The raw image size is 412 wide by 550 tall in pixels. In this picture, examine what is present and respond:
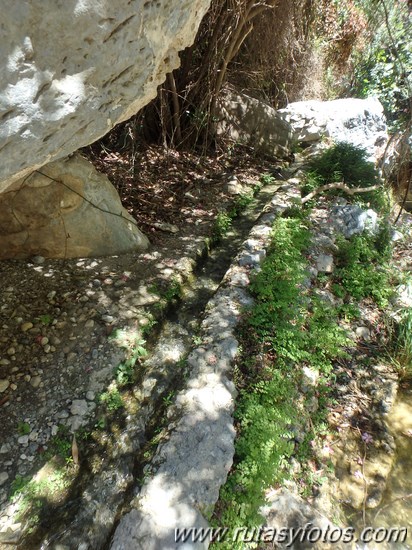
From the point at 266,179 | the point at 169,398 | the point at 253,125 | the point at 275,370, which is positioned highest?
the point at 253,125

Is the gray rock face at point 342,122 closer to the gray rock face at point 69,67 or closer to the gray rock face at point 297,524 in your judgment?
the gray rock face at point 69,67

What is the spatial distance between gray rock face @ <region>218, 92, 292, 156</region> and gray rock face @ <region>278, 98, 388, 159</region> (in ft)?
1.37

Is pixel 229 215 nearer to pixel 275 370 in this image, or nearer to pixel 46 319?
pixel 275 370

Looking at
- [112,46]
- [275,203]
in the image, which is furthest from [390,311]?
[112,46]

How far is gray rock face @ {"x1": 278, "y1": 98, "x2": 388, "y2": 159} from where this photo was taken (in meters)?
7.59

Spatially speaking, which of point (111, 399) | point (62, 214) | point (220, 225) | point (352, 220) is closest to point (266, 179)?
point (352, 220)

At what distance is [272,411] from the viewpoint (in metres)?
2.74

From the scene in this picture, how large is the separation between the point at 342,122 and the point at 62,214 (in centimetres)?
640

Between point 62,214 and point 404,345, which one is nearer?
point 62,214

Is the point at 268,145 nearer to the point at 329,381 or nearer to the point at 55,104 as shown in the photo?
the point at 329,381

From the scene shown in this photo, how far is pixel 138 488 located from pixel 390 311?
334cm

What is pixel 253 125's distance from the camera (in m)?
7.04

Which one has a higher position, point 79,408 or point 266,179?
point 266,179

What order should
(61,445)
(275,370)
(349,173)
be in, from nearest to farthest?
(61,445) < (275,370) < (349,173)
